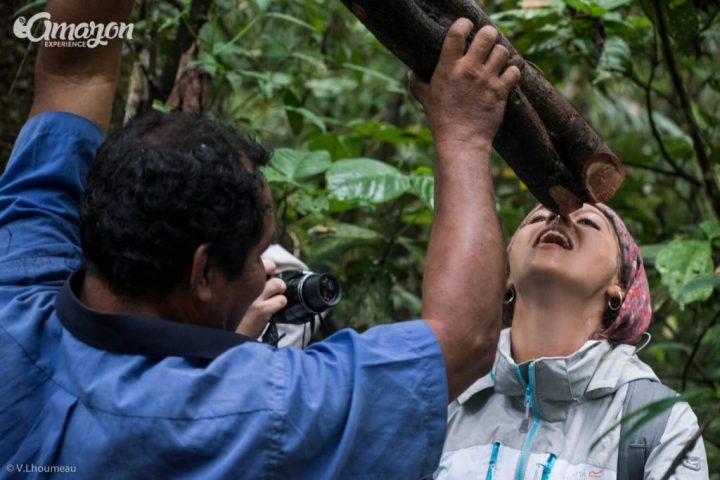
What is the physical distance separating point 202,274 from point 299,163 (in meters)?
2.19

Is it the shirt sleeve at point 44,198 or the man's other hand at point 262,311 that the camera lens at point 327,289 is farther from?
the shirt sleeve at point 44,198

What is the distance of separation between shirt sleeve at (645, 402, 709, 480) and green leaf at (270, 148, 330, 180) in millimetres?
1834

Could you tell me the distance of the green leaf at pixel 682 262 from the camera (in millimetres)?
3516

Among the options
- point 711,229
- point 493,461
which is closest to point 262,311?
point 493,461

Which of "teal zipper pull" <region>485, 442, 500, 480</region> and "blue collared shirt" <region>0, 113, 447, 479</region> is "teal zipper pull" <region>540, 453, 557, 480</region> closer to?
"teal zipper pull" <region>485, 442, 500, 480</region>

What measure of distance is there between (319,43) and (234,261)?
409 cm

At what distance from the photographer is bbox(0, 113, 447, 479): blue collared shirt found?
1.61m

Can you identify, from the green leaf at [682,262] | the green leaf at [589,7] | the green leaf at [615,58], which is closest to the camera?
the green leaf at [682,262]

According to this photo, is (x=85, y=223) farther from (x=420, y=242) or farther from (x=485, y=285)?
(x=420, y=242)

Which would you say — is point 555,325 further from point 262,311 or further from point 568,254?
point 262,311

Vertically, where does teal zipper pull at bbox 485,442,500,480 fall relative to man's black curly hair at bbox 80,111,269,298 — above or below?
below

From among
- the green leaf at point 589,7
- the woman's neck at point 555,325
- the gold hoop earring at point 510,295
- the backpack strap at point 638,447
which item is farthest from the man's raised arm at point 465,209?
the green leaf at point 589,7

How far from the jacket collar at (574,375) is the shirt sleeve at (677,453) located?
0.21 m

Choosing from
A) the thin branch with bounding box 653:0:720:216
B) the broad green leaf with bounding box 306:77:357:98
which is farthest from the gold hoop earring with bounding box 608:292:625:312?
the broad green leaf with bounding box 306:77:357:98
